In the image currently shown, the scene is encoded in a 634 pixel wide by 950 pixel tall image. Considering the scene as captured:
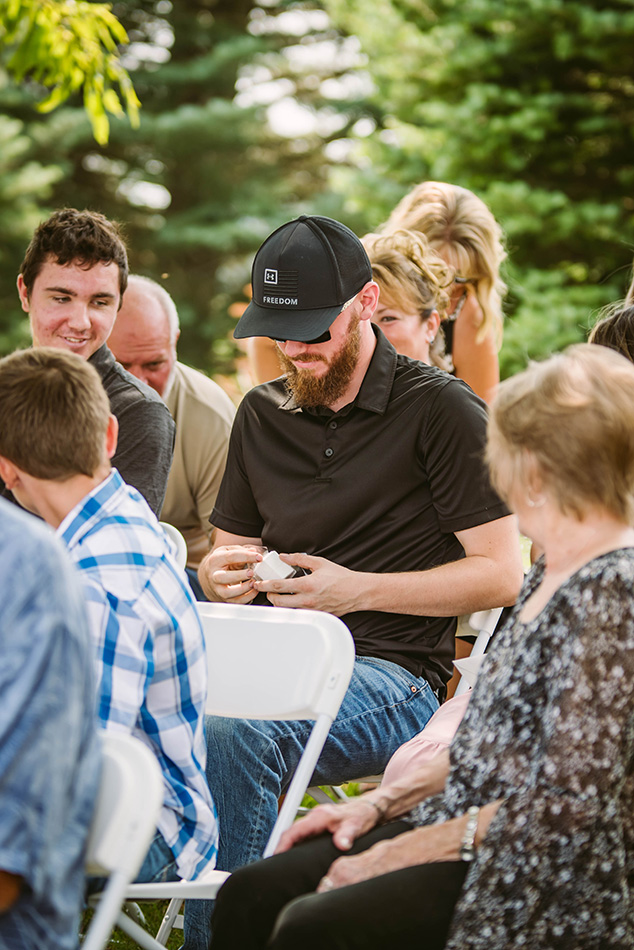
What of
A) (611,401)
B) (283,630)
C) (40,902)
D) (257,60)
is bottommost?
(257,60)

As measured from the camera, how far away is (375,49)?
1121 centimetres

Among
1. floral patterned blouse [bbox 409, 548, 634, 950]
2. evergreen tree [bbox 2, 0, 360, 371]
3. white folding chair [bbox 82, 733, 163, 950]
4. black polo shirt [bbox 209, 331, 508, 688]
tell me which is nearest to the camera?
white folding chair [bbox 82, 733, 163, 950]

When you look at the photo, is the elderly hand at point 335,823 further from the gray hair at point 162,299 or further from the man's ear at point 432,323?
the gray hair at point 162,299

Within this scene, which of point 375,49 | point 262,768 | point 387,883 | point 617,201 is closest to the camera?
point 387,883

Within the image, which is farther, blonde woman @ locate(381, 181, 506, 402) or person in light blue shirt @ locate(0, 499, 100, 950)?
blonde woman @ locate(381, 181, 506, 402)

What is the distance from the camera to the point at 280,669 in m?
2.24

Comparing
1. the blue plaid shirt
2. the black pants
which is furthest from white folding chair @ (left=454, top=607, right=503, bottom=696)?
the black pants

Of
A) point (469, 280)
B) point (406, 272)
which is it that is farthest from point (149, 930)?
point (469, 280)

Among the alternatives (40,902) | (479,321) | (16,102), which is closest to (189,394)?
(479,321)

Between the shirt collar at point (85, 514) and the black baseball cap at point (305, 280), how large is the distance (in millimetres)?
921

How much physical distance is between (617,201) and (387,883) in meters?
9.80

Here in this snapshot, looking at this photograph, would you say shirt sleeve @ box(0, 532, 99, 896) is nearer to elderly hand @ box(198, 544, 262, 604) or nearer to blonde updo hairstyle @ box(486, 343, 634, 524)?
blonde updo hairstyle @ box(486, 343, 634, 524)

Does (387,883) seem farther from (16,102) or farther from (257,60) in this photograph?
(257,60)

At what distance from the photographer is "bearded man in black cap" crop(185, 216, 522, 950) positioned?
2.61 m
